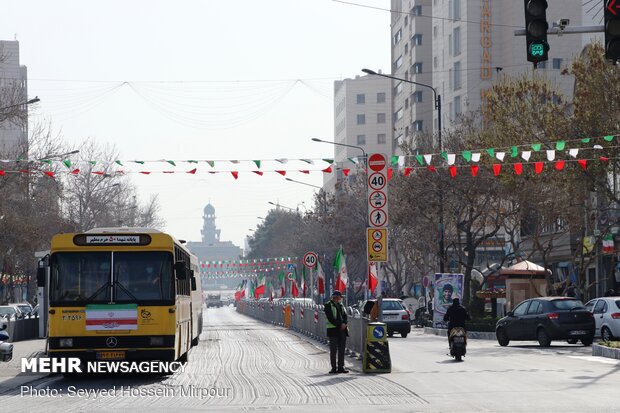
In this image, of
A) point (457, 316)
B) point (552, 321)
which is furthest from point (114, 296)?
point (552, 321)

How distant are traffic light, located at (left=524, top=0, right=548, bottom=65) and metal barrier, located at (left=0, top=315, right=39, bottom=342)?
98.5ft

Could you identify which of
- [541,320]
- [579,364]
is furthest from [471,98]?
[579,364]

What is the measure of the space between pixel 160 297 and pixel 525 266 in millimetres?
29227

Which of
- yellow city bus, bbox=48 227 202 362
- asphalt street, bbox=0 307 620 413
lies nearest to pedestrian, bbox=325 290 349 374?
asphalt street, bbox=0 307 620 413

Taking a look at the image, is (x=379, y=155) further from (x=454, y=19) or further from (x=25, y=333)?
(x=454, y=19)

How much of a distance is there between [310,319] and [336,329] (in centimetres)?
1939

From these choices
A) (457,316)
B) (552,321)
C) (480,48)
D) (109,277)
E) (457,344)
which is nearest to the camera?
(109,277)

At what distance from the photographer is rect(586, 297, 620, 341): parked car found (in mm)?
35562

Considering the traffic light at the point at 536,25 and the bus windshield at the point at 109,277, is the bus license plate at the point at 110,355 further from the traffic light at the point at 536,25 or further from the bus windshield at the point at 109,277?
the traffic light at the point at 536,25

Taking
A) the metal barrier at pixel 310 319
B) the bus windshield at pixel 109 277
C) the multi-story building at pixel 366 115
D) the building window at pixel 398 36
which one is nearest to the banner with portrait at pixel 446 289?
the metal barrier at pixel 310 319

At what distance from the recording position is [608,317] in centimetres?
3588

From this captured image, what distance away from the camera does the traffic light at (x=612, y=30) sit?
49.3 feet

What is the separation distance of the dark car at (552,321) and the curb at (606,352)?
179 inches

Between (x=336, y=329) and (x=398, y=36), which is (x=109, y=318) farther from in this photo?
(x=398, y=36)
